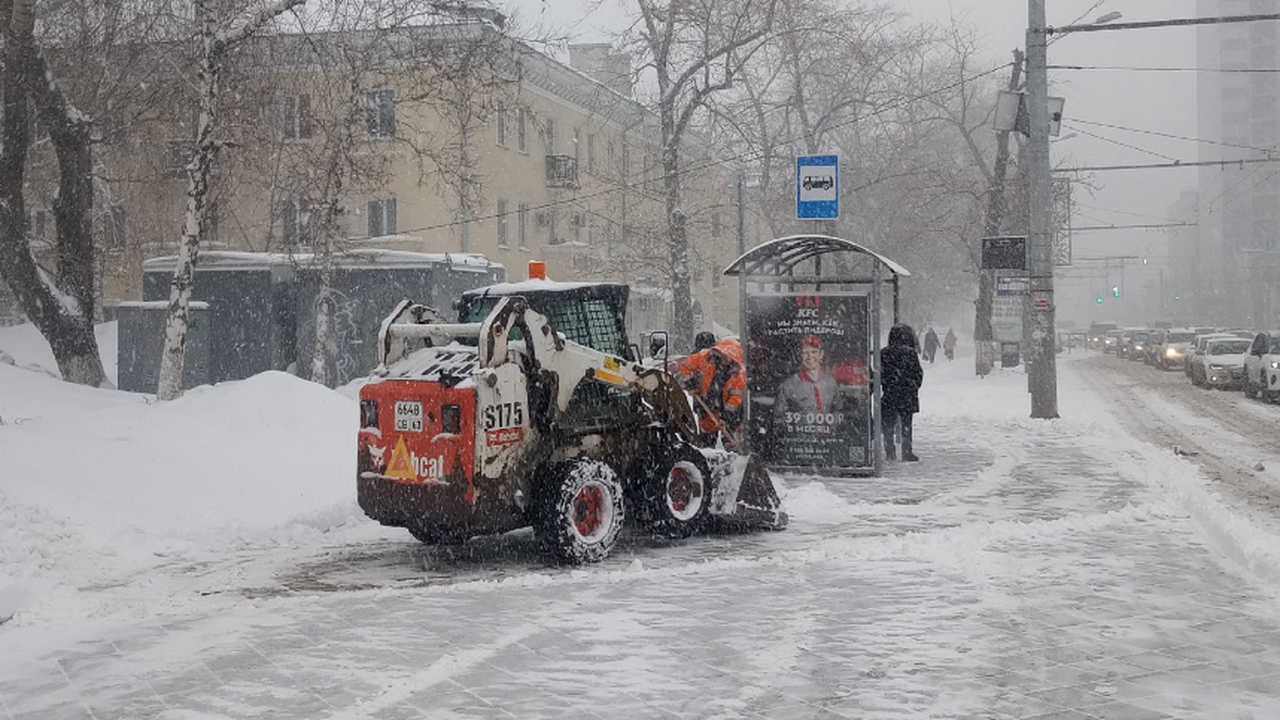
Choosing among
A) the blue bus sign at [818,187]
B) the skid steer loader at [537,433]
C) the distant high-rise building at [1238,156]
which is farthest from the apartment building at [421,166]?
the distant high-rise building at [1238,156]

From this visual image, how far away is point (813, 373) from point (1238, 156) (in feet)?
456

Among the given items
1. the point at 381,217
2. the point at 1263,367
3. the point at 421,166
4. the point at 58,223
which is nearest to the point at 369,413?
the point at 58,223

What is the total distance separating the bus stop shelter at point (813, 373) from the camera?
15125 mm

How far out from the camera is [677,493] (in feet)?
36.5

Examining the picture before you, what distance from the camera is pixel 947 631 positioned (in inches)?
302

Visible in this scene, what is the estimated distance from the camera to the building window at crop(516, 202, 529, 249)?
41.8 m

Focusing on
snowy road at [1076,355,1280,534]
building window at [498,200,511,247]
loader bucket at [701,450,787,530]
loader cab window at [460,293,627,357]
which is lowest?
snowy road at [1076,355,1280,534]

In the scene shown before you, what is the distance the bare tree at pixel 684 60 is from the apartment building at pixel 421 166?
1143mm

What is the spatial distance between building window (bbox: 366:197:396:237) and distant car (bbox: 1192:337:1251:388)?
76.6ft

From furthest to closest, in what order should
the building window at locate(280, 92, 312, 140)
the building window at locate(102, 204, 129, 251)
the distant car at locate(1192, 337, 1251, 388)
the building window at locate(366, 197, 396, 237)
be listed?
the building window at locate(366, 197, 396, 237)
the distant car at locate(1192, 337, 1251, 388)
the building window at locate(102, 204, 129, 251)
the building window at locate(280, 92, 312, 140)

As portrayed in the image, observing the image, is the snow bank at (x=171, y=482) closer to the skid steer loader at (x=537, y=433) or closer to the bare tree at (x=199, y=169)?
the skid steer loader at (x=537, y=433)

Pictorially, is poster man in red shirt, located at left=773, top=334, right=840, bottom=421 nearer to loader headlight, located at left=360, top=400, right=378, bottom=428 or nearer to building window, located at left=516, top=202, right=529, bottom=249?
loader headlight, located at left=360, top=400, right=378, bottom=428

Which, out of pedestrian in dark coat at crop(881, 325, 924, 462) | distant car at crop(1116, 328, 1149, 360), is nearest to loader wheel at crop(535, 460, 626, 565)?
pedestrian in dark coat at crop(881, 325, 924, 462)

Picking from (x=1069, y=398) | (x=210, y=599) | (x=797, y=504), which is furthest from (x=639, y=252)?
(x=210, y=599)
